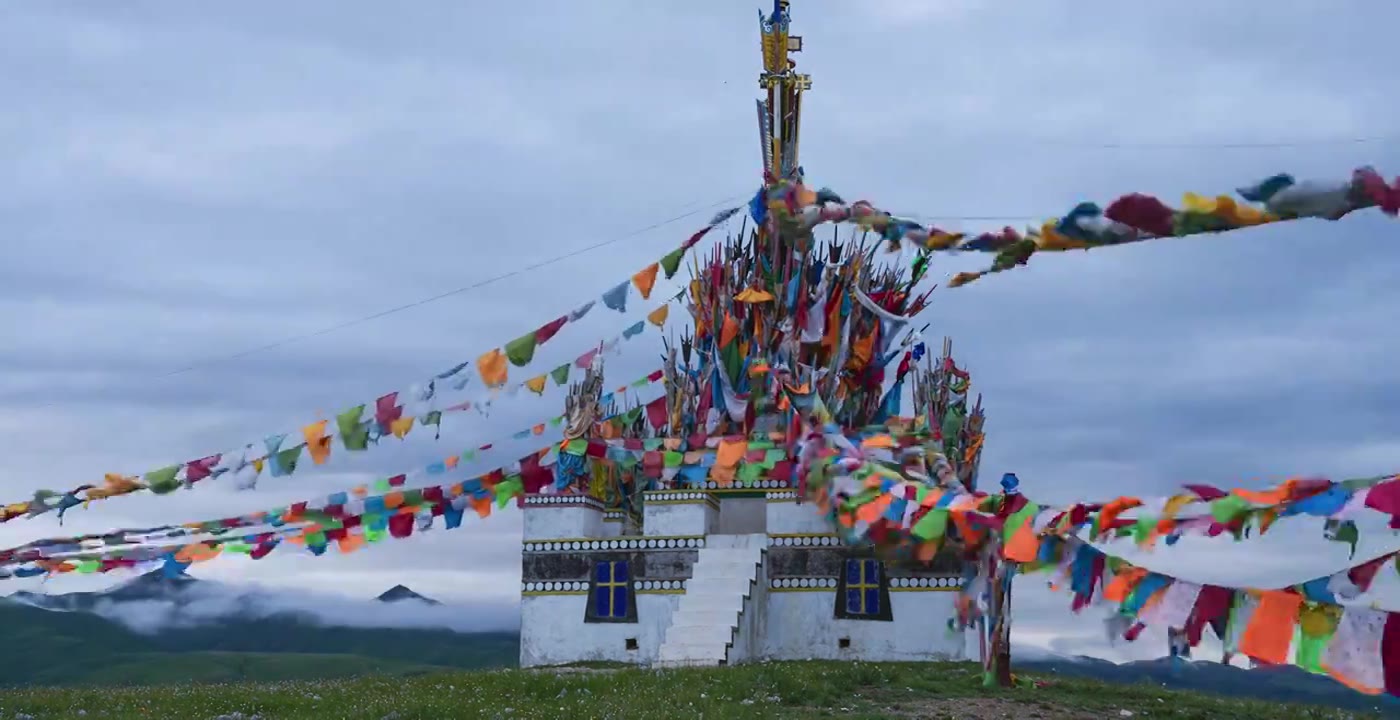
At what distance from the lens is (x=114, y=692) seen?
63.0 feet

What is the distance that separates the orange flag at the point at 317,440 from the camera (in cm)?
1739

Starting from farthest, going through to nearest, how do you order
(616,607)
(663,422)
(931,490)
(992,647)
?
(663,422), (616,607), (992,647), (931,490)

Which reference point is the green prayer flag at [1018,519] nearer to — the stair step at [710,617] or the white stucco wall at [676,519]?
the stair step at [710,617]

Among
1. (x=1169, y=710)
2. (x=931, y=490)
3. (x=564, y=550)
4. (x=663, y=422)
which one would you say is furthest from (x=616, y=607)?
(x=931, y=490)

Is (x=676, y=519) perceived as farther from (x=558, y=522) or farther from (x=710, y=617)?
(x=710, y=617)

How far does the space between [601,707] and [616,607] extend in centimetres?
890

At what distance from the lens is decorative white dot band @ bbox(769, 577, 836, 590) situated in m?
24.3

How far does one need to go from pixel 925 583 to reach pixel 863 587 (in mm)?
1135

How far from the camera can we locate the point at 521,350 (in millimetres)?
18672

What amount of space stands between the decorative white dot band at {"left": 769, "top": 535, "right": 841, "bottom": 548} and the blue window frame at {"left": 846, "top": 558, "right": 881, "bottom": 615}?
59 centimetres

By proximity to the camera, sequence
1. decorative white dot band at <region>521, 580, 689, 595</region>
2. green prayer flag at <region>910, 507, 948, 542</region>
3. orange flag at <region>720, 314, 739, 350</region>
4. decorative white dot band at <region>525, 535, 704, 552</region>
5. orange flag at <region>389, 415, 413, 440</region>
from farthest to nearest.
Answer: orange flag at <region>720, 314, 739, 350</region>
decorative white dot band at <region>525, 535, 704, 552</region>
decorative white dot band at <region>521, 580, 689, 595</region>
orange flag at <region>389, 415, 413, 440</region>
green prayer flag at <region>910, 507, 948, 542</region>

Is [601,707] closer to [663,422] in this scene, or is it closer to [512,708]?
[512,708]

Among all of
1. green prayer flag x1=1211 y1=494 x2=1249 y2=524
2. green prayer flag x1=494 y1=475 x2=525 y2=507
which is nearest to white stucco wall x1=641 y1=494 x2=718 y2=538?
green prayer flag x1=494 y1=475 x2=525 y2=507

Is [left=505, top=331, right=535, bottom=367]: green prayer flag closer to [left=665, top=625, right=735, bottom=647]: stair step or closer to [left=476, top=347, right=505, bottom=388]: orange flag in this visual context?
[left=476, top=347, right=505, bottom=388]: orange flag
